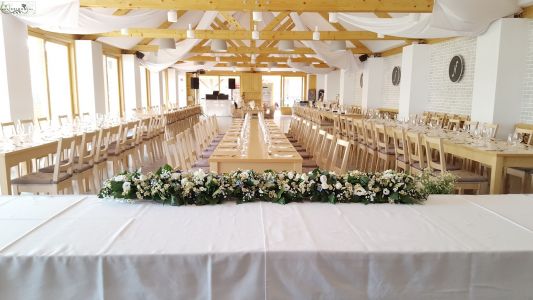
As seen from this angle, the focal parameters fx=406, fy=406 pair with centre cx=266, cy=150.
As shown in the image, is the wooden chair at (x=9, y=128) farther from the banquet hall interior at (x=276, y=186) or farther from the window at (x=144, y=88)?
the window at (x=144, y=88)

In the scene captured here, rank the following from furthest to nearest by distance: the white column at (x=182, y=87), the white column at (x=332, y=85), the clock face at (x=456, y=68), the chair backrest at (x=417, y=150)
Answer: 1. the white column at (x=182, y=87)
2. the white column at (x=332, y=85)
3. the clock face at (x=456, y=68)
4. the chair backrest at (x=417, y=150)

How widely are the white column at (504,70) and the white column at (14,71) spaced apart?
7.93m

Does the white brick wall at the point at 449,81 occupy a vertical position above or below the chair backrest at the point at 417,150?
above

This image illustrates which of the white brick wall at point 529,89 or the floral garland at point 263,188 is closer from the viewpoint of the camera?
the floral garland at point 263,188

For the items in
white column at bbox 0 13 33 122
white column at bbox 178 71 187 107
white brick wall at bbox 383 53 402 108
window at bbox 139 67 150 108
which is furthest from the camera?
white column at bbox 178 71 187 107

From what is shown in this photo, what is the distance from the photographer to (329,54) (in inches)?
506

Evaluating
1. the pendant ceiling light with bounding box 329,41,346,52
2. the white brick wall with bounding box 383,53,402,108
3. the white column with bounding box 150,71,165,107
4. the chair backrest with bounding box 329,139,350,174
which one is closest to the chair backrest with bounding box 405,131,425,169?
the chair backrest with bounding box 329,139,350,174

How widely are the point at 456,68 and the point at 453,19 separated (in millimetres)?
2980

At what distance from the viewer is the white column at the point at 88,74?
9672mm

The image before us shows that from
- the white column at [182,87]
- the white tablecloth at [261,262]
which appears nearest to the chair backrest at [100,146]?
the white tablecloth at [261,262]

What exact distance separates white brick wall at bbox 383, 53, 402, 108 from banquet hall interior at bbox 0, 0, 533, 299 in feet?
6.18

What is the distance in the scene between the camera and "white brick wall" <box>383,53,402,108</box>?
1262 centimetres

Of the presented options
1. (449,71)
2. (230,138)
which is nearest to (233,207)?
(230,138)

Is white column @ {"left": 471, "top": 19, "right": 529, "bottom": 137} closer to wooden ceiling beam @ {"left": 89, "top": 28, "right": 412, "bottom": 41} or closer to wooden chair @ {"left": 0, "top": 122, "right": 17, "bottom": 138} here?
wooden ceiling beam @ {"left": 89, "top": 28, "right": 412, "bottom": 41}
